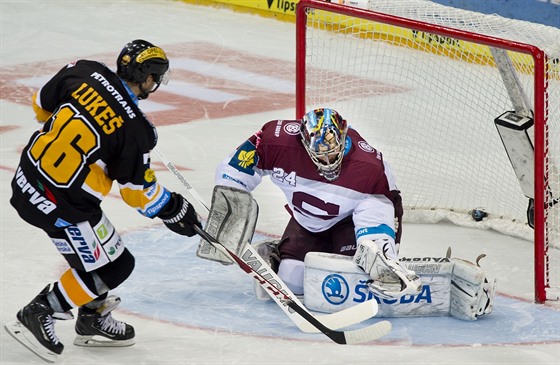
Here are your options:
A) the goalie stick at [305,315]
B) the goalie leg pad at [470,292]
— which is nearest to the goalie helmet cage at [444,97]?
the goalie leg pad at [470,292]

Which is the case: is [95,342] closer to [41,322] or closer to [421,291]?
[41,322]

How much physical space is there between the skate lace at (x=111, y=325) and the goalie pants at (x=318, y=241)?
0.79 m

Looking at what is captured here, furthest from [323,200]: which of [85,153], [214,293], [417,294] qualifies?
[85,153]

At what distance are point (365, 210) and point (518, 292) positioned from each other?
0.90 meters

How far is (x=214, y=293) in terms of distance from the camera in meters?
4.85

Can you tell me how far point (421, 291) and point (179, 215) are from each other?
101cm

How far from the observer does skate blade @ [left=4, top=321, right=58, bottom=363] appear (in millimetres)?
4105

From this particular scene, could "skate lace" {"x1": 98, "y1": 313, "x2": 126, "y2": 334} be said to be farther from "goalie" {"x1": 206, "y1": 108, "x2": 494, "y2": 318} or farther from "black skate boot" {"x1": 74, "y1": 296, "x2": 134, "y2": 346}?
"goalie" {"x1": 206, "y1": 108, "x2": 494, "y2": 318}

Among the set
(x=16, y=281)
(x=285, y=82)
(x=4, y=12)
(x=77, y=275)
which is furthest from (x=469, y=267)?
(x=4, y=12)

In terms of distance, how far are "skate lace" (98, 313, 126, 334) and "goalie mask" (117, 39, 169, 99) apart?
31.1 inches

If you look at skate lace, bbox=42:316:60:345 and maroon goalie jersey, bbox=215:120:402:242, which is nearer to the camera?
skate lace, bbox=42:316:60:345

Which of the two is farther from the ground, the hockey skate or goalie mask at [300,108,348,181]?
goalie mask at [300,108,348,181]

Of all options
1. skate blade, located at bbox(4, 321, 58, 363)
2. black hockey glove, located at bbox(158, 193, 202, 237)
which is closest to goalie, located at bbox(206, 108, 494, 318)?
black hockey glove, located at bbox(158, 193, 202, 237)

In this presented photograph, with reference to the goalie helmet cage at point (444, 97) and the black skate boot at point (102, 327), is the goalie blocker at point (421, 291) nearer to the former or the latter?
the goalie helmet cage at point (444, 97)
